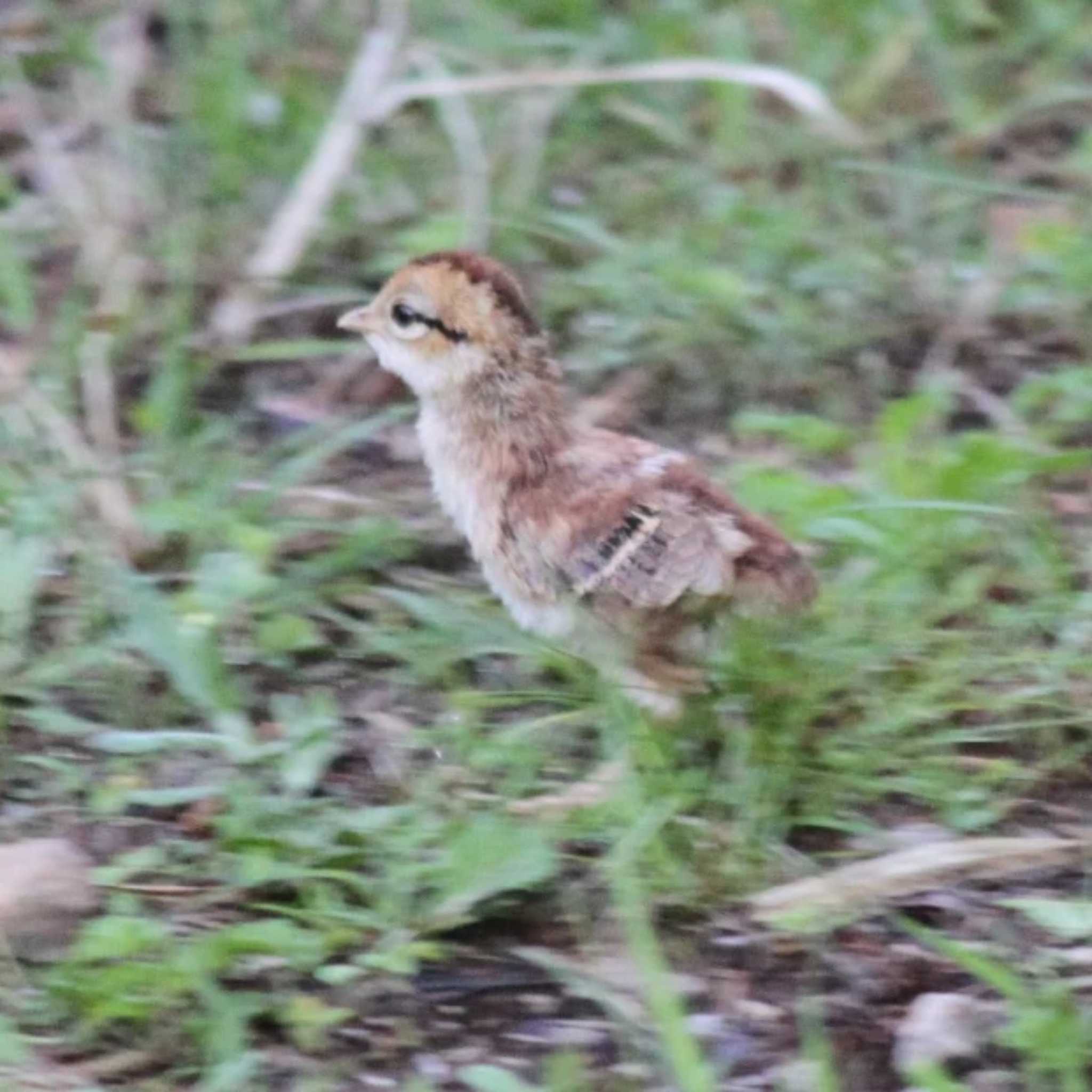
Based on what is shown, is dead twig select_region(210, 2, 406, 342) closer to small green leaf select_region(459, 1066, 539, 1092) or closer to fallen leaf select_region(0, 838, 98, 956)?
fallen leaf select_region(0, 838, 98, 956)

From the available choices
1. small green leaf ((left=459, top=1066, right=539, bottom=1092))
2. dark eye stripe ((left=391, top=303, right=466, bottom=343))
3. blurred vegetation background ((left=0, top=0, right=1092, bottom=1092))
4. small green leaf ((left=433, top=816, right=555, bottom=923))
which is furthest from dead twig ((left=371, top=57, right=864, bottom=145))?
small green leaf ((left=459, top=1066, right=539, bottom=1092))

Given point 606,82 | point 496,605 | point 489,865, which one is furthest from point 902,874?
point 606,82

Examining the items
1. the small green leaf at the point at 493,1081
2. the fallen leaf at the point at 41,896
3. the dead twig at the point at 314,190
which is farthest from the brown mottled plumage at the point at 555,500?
A: the dead twig at the point at 314,190

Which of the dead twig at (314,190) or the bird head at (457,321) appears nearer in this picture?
the bird head at (457,321)

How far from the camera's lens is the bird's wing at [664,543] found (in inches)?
137

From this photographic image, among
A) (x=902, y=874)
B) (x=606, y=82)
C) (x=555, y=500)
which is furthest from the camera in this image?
(x=606, y=82)

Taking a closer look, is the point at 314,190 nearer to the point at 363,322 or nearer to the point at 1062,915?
A: the point at 363,322

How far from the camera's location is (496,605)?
4.10 m

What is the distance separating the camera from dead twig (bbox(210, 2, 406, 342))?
4.99 metres

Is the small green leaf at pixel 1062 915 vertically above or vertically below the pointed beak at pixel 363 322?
below

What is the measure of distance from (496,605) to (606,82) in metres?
1.90

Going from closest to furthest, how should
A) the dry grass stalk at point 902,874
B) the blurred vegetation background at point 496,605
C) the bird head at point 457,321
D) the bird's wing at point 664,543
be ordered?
the blurred vegetation background at point 496,605, the dry grass stalk at point 902,874, the bird's wing at point 664,543, the bird head at point 457,321

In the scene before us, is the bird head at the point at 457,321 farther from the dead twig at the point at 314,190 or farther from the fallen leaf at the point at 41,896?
the dead twig at the point at 314,190

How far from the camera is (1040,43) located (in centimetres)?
612
